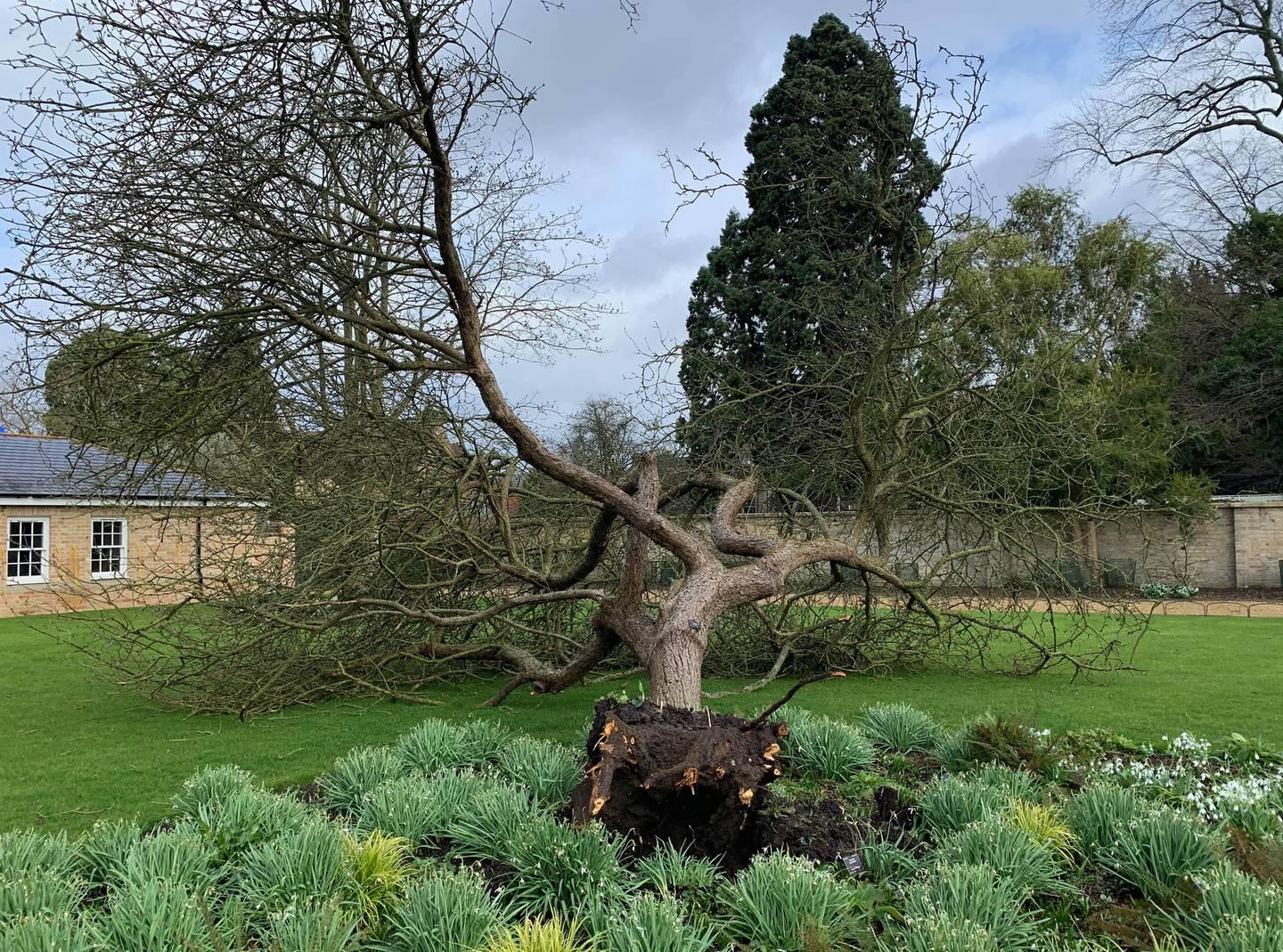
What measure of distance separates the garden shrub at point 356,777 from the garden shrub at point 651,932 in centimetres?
205

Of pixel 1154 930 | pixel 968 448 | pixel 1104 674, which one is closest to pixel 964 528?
pixel 968 448

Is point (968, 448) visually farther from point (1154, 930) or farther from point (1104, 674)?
point (1154, 930)

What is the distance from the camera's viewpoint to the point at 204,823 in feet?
12.7

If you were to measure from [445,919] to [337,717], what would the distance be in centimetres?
566

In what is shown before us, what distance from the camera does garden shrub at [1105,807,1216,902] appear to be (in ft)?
11.0

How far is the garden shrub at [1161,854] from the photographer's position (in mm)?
3365

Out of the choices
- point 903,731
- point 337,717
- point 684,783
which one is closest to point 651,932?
point 684,783

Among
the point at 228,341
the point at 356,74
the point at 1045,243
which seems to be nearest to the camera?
the point at 356,74

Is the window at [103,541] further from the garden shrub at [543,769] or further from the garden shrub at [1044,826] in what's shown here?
the garden shrub at [1044,826]

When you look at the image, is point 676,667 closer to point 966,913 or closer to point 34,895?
point 966,913

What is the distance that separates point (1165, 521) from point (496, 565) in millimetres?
19671

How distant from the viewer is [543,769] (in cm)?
460

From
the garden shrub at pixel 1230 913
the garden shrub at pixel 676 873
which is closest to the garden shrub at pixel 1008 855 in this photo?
the garden shrub at pixel 1230 913

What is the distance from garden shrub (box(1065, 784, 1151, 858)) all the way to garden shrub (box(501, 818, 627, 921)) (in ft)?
7.07
